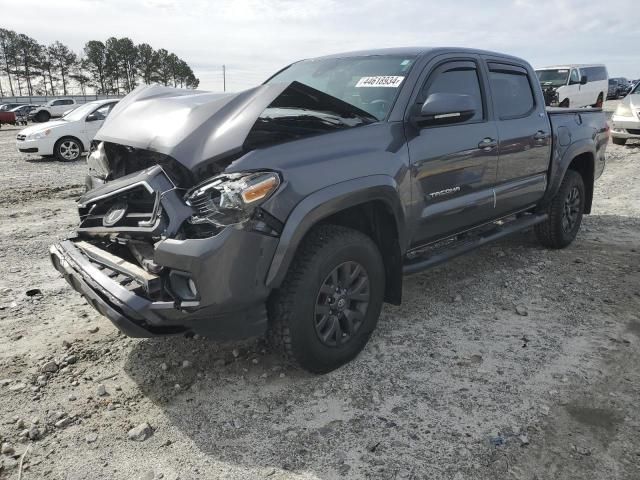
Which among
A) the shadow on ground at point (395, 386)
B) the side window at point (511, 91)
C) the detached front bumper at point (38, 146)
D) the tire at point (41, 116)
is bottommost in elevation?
the shadow on ground at point (395, 386)

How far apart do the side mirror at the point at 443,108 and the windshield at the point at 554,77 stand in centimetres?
1706

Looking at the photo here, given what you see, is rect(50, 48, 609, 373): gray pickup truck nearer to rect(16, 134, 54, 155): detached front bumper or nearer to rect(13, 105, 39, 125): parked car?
rect(16, 134, 54, 155): detached front bumper

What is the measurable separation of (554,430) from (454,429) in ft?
1.57

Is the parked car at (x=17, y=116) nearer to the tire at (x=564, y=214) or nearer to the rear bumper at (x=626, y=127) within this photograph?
the rear bumper at (x=626, y=127)

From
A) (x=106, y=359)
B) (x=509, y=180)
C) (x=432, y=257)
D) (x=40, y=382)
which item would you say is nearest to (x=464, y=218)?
(x=432, y=257)

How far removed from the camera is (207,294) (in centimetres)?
236

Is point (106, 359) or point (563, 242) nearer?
point (106, 359)

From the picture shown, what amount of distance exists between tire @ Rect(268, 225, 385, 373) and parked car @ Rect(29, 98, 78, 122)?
30.8 meters

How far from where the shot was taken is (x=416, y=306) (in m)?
3.98

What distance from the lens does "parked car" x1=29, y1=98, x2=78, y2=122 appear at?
3034 cm

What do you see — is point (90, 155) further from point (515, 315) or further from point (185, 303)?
point (515, 315)

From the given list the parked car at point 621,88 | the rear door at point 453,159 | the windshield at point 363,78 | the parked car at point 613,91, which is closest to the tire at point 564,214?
the rear door at point 453,159

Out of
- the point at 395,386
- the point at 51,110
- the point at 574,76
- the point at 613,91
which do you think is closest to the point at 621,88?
the point at 613,91

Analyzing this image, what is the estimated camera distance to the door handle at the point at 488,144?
3.78 metres
